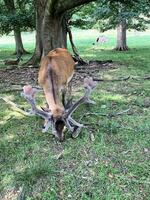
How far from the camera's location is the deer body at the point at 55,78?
4754 millimetres

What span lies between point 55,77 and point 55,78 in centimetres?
2

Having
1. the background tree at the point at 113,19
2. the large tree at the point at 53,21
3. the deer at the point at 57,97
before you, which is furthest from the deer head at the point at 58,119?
the background tree at the point at 113,19

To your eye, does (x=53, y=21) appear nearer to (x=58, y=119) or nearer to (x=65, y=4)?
(x=65, y=4)

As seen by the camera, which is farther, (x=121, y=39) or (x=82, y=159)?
(x=121, y=39)

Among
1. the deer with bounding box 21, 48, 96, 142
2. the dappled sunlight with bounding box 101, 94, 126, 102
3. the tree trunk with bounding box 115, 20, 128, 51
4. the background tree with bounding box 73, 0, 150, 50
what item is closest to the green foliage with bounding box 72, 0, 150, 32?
the background tree with bounding box 73, 0, 150, 50

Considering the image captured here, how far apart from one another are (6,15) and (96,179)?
10.5 m

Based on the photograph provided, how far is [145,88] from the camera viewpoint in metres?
7.78

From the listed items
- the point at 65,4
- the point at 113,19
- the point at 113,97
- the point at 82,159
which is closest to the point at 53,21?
the point at 65,4

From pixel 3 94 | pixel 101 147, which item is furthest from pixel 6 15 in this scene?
pixel 101 147

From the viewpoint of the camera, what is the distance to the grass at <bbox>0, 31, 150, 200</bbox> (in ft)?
13.8

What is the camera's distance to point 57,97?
4.91 m

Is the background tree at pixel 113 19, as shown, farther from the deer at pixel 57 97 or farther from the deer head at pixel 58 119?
the deer head at pixel 58 119

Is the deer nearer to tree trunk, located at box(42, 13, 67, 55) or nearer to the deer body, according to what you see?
the deer body

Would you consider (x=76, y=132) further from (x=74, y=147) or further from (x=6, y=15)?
(x=6, y=15)
